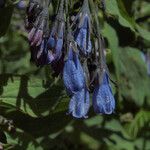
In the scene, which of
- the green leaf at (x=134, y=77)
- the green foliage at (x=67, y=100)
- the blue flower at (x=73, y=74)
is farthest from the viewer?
the green leaf at (x=134, y=77)

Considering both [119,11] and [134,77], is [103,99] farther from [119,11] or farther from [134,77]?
[134,77]

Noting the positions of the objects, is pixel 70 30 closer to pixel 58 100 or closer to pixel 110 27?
pixel 58 100

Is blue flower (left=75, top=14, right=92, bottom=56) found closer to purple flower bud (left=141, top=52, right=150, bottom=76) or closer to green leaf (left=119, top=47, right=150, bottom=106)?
green leaf (left=119, top=47, right=150, bottom=106)

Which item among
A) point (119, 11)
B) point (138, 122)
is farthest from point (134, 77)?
point (119, 11)

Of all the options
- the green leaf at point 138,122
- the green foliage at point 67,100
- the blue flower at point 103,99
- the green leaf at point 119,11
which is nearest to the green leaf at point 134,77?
the green foliage at point 67,100

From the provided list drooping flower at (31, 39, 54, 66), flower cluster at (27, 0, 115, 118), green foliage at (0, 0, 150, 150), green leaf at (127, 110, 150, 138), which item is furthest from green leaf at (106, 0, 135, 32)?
green leaf at (127, 110, 150, 138)

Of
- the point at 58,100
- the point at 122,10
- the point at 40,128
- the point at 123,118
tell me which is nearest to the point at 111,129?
the point at 123,118

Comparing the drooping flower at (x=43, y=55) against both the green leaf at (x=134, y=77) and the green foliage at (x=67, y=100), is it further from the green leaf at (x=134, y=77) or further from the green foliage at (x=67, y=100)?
the green leaf at (x=134, y=77)
